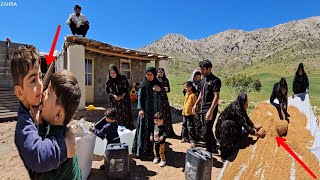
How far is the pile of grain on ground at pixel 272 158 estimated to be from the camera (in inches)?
134

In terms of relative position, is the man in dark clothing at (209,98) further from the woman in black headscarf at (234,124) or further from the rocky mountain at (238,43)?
the rocky mountain at (238,43)

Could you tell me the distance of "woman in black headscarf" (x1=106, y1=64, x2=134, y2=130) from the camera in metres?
5.78

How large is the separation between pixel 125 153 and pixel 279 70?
60876 mm

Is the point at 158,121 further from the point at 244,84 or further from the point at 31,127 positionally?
the point at 244,84

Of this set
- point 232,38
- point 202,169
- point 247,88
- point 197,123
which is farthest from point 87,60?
A: point 232,38

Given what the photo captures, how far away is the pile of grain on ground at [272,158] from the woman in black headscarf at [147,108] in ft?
6.03

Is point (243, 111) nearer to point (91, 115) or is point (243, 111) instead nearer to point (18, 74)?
point (18, 74)

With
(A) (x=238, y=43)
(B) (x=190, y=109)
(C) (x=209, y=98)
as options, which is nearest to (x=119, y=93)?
(B) (x=190, y=109)

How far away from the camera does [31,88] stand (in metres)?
1.04

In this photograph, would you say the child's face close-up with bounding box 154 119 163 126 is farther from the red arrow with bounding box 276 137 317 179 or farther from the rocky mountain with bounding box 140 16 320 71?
the rocky mountain with bounding box 140 16 320 71

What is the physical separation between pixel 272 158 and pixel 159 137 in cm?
209

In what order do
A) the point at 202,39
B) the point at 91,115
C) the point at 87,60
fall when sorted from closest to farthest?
the point at 91,115 < the point at 87,60 < the point at 202,39

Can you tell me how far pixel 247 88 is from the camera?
29484mm

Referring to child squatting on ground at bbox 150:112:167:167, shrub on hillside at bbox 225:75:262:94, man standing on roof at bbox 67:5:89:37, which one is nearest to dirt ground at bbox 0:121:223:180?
child squatting on ground at bbox 150:112:167:167
